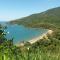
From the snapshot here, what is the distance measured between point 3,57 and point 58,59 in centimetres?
91

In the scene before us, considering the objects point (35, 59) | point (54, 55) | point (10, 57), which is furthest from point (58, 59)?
point (10, 57)

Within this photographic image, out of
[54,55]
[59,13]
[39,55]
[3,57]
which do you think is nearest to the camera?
[3,57]

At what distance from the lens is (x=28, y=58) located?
3.88 meters

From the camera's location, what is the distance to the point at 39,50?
426 centimetres

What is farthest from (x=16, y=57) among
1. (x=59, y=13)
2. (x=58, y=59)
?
(x=59, y=13)

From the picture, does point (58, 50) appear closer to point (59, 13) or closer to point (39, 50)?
point (39, 50)

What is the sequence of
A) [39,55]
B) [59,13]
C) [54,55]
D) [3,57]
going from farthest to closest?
[59,13] → [54,55] → [39,55] → [3,57]

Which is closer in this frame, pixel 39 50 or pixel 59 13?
pixel 39 50

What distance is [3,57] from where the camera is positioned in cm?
379

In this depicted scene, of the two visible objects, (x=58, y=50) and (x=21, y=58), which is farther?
(x=58, y=50)

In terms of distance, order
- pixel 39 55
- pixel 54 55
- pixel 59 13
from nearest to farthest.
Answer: pixel 39 55
pixel 54 55
pixel 59 13

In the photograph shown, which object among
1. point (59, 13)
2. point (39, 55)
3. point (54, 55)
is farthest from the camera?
point (59, 13)

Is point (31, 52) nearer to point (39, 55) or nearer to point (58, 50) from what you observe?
point (39, 55)

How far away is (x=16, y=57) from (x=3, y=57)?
0.75 ft
